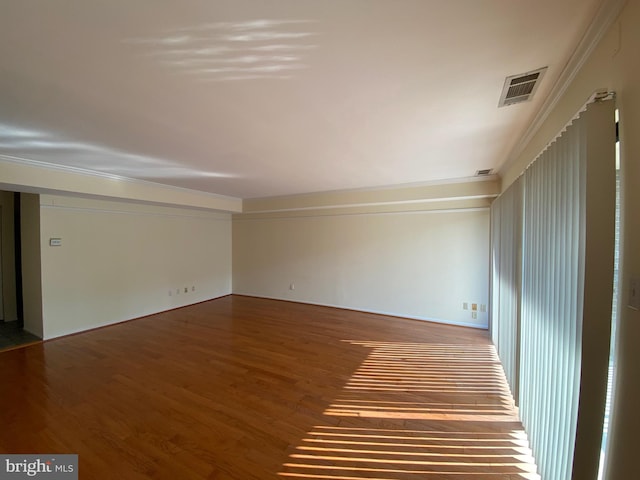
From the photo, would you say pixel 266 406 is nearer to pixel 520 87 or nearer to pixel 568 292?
pixel 568 292

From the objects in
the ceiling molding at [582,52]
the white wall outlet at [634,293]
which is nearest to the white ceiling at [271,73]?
the ceiling molding at [582,52]

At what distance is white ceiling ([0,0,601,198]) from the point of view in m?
1.12

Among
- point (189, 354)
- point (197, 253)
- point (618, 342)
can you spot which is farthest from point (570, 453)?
point (197, 253)

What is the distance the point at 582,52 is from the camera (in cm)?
130

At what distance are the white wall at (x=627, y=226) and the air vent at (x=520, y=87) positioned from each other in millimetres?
421

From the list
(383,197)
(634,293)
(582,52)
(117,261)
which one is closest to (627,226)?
(634,293)

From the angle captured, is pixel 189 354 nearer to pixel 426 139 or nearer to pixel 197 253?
pixel 197 253

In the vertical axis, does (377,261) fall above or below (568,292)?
below

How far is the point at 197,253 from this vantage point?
614 cm

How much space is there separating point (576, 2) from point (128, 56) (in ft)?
7.04

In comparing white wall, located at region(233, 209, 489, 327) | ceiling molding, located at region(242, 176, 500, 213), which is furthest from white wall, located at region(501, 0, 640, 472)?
white wall, located at region(233, 209, 489, 327)

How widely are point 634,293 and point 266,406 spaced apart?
2513 millimetres

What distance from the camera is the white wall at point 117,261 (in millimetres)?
3861

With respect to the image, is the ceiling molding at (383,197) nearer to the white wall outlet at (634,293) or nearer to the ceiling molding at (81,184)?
the ceiling molding at (81,184)
